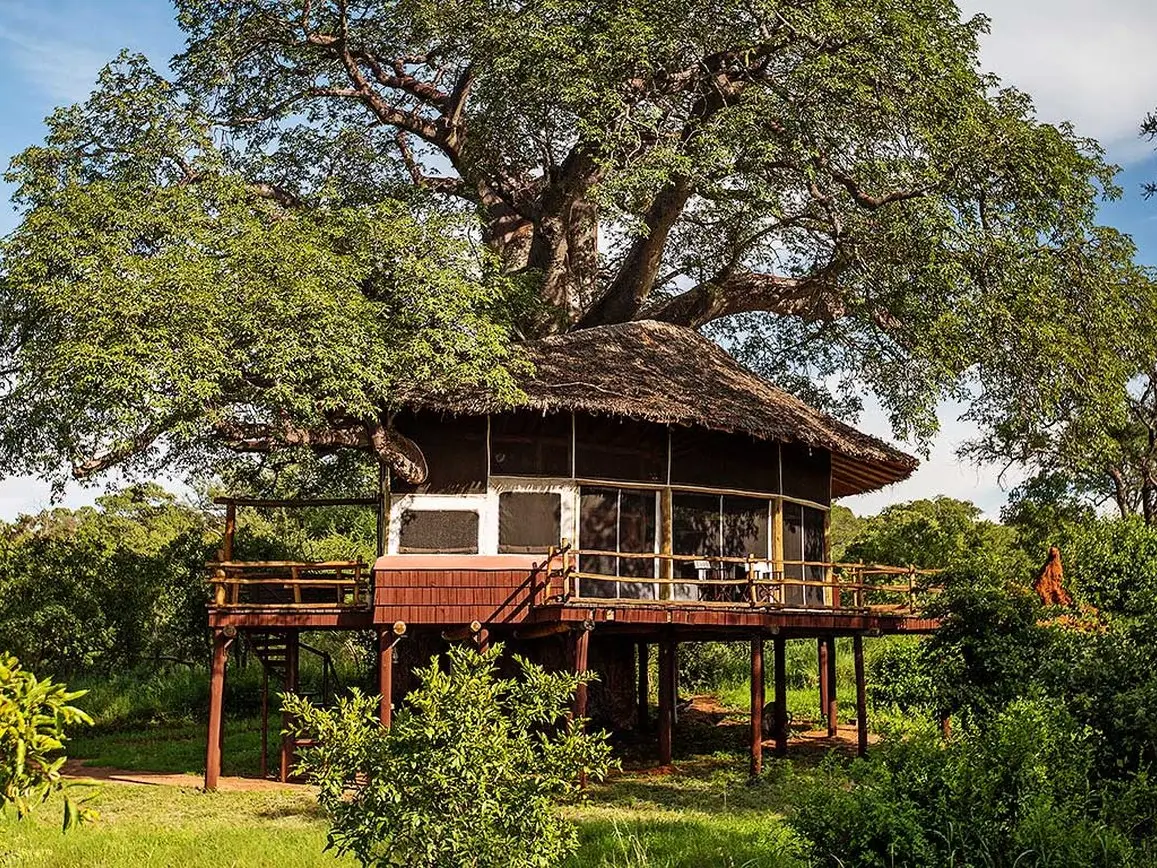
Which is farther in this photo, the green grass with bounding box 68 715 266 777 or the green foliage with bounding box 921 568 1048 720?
the green grass with bounding box 68 715 266 777

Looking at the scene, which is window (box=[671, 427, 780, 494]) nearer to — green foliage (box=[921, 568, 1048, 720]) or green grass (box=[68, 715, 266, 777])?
green foliage (box=[921, 568, 1048, 720])

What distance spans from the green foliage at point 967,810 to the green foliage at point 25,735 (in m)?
5.01

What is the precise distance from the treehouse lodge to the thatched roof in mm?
44

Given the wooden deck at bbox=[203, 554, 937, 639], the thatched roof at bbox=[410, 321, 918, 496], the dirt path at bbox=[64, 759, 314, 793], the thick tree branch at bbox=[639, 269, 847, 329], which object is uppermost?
the thick tree branch at bbox=[639, 269, 847, 329]

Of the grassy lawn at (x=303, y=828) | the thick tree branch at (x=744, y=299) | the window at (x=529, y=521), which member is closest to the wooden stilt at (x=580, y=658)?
the grassy lawn at (x=303, y=828)

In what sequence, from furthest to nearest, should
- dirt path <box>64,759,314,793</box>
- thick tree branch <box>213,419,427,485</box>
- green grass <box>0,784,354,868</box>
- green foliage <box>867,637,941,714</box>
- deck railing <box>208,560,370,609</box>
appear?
thick tree branch <box>213,419,427,485</box>
deck railing <box>208,560,370,609</box>
dirt path <box>64,759,314,793</box>
green foliage <box>867,637,941,714</box>
green grass <box>0,784,354,868</box>

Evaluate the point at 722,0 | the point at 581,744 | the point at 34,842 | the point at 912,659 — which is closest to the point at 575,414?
the point at 912,659

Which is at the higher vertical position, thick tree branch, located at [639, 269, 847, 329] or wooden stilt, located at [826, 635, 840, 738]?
thick tree branch, located at [639, 269, 847, 329]

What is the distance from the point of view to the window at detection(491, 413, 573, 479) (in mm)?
17891

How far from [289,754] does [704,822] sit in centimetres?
686

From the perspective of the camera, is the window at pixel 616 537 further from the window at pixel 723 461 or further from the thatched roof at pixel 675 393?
the thatched roof at pixel 675 393

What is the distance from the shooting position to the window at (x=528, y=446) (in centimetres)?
1789

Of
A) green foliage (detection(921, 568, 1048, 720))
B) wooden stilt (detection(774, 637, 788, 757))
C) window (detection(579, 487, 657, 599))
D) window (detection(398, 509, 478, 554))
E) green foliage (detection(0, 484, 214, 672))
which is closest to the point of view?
green foliage (detection(921, 568, 1048, 720))

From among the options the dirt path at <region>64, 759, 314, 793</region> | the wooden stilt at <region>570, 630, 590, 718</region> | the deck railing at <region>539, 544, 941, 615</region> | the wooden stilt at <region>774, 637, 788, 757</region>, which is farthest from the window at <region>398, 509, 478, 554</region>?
the wooden stilt at <region>774, 637, 788, 757</region>
